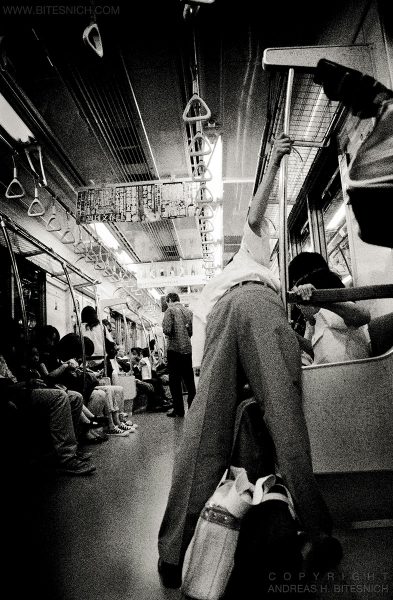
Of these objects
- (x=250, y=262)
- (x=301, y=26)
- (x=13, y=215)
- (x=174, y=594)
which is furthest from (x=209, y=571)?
(x=13, y=215)

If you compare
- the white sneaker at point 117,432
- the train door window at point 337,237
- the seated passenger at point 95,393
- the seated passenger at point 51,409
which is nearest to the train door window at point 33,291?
the seated passenger at point 95,393

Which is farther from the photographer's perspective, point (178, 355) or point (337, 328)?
point (178, 355)

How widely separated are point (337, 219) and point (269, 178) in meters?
3.03

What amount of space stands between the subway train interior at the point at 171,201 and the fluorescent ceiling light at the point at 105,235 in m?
0.74

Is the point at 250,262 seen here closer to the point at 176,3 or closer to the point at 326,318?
the point at 326,318

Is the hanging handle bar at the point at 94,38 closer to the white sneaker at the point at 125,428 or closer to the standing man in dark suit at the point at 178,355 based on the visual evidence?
the standing man in dark suit at the point at 178,355

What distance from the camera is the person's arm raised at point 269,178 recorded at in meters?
1.55

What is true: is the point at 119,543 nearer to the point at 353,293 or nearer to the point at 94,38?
the point at 353,293

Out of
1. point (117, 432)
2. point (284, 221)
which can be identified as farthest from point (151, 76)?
point (117, 432)

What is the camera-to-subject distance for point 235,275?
1.52 metres

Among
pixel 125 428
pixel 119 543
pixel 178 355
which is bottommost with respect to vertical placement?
pixel 125 428

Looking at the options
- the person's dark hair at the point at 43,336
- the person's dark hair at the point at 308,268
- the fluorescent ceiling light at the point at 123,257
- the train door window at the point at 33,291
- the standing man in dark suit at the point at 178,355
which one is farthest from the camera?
the fluorescent ceiling light at the point at 123,257

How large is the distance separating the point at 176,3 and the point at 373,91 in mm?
2668

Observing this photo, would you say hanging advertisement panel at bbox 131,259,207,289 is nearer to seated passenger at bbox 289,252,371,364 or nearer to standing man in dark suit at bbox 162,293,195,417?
standing man in dark suit at bbox 162,293,195,417
